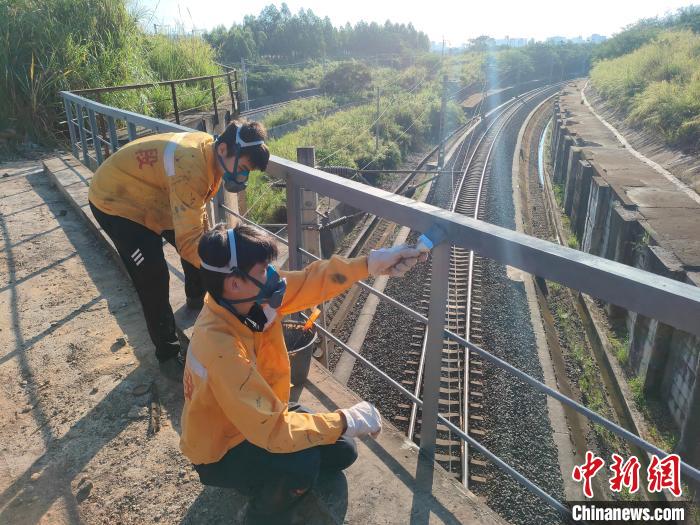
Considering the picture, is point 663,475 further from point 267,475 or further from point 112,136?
point 112,136

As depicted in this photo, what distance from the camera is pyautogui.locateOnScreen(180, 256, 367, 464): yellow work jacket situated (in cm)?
175

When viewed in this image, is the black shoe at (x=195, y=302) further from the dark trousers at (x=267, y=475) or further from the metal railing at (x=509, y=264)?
the dark trousers at (x=267, y=475)

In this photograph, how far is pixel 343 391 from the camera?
305cm

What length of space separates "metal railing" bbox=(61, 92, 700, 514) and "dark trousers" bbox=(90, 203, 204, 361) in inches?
32.6

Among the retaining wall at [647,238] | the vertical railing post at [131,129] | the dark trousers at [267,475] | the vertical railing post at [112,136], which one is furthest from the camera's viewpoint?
the retaining wall at [647,238]

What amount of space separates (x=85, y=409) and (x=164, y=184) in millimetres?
1368

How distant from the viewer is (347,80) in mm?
41344

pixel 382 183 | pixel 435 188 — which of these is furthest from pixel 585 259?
pixel 382 183

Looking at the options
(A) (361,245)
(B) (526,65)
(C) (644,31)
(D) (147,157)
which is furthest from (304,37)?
(D) (147,157)

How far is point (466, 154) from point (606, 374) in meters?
15.4

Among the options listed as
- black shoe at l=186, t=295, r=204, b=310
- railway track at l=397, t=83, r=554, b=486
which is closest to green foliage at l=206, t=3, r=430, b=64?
railway track at l=397, t=83, r=554, b=486

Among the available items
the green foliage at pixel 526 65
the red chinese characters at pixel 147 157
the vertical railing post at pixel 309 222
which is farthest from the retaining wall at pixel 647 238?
the green foliage at pixel 526 65

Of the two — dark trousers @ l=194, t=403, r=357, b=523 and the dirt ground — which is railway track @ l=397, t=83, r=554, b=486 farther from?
dark trousers @ l=194, t=403, r=357, b=523

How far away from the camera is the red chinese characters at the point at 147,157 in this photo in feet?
9.62
